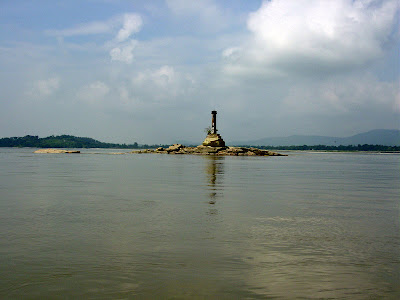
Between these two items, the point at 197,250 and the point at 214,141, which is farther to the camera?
the point at 214,141

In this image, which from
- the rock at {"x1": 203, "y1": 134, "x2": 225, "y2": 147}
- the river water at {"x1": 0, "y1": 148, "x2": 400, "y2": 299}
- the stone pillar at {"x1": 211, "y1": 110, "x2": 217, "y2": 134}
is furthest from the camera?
the rock at {"x1": 203, "y1": 134, "x2": 225, "y2": 147}

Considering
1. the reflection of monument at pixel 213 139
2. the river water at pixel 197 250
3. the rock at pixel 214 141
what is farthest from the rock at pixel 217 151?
the river water at pixel 197 250

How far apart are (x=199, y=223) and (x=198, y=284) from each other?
259 inches

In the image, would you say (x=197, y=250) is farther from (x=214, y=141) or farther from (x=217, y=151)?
(x=214, y=141)

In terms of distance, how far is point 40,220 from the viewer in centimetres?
1480

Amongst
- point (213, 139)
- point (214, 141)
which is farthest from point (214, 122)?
point (214, 141)

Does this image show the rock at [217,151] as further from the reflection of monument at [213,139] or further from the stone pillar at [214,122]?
the stone pillar at [214,122]

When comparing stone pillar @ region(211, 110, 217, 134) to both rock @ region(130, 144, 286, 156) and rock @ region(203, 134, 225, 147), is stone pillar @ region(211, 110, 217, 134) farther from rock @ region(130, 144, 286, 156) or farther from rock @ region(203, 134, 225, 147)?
rock @ region(130, 144, 286, 156)

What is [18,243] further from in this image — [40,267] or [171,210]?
[171,210]

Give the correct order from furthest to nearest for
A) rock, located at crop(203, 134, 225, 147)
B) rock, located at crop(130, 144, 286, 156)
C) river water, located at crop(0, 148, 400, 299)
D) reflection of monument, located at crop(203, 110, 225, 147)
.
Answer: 1. rock, located at crop(203, 134, 225, 147)
2. rock, located at crop(130, 144, 286, 156)
3. reflection of monument, located at crop(203, 110, 225, 147)
4. river water, located at crop(0, 148, 400, 299)

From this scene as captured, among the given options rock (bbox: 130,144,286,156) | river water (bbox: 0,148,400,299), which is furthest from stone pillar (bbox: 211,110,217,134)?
river water (bbox: 0,148,400,299)

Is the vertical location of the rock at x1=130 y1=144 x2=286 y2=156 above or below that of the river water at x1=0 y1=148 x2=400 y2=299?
above

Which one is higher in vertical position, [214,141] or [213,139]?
→ [213,139]

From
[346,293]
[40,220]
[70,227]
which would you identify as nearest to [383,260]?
[346,293]
